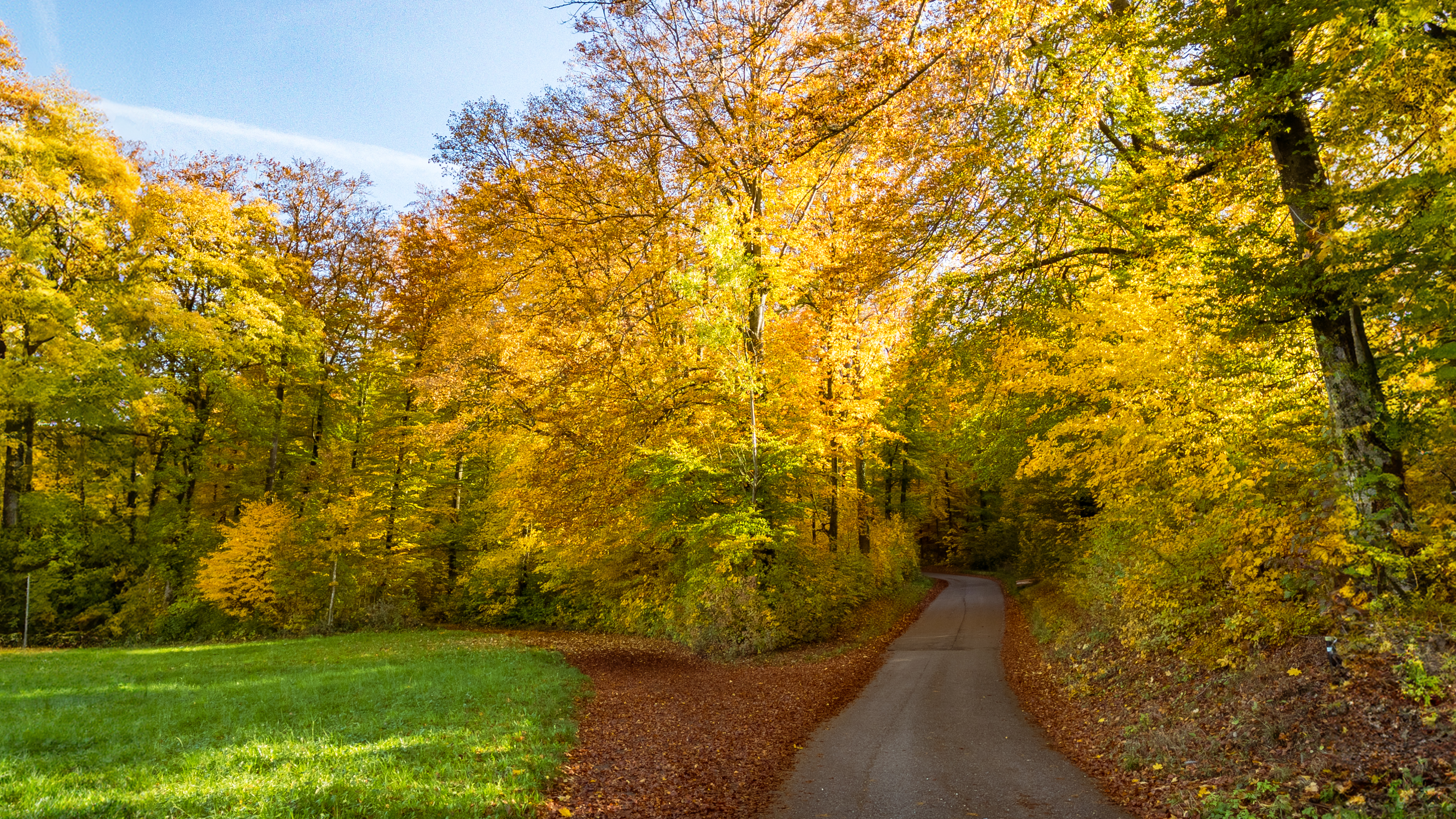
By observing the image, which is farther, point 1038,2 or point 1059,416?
point 1059,416

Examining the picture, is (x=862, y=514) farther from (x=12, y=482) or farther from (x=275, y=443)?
(x=12, y=482)

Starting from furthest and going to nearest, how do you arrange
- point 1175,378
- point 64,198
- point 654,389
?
1. point 64,198
2. point 654,389
3. point 1175,378

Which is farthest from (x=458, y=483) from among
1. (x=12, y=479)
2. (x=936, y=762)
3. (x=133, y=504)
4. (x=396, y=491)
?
(x=936, y=762)

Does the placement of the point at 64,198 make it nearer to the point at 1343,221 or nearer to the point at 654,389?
the point at 654,389

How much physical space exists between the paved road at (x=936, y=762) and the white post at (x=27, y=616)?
66.7 feet

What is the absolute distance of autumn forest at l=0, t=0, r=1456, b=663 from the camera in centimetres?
644

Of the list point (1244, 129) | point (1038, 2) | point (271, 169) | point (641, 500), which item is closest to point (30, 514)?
point (271, 169)

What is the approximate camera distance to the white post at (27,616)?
17.1 meters

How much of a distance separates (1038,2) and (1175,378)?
227 inches

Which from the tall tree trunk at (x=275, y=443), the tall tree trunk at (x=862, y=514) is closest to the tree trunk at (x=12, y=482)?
the tall tree trunk at (x=275, y=443)

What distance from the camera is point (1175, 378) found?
984 cm

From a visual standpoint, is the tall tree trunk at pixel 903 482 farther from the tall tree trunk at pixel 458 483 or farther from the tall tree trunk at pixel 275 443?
the tall tree trunk at pixel 275 443

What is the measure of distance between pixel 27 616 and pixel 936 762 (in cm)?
2238

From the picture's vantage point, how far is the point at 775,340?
16.4m
